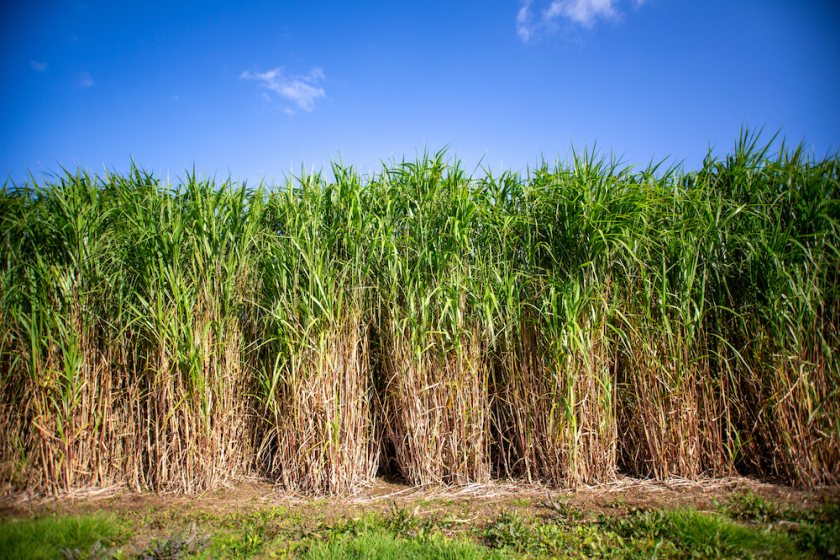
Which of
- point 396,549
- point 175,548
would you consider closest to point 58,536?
point 175,548

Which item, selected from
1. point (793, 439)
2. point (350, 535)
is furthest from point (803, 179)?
point (350, 535)

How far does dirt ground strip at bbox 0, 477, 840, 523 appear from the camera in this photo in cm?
338

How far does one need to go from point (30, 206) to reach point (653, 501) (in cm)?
553

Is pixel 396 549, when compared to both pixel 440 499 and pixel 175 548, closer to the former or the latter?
pixel 440 499

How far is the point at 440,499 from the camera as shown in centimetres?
360

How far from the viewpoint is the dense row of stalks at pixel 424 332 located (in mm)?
3701

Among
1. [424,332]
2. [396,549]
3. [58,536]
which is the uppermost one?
[424,332]

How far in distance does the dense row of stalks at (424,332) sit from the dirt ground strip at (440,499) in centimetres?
13

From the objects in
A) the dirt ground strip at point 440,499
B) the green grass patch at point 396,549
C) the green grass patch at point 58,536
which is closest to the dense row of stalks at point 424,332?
the dirt ground strip at point 440,499

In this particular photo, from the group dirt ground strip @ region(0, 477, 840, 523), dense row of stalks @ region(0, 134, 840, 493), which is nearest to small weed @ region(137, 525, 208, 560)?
dirt ground strip @ region(0, 477, 840, 523)

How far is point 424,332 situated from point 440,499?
127 cm

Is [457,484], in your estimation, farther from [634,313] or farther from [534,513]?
[634,313]

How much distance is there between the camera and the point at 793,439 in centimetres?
367

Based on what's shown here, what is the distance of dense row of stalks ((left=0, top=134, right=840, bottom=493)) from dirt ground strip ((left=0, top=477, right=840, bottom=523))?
13 centimetres
